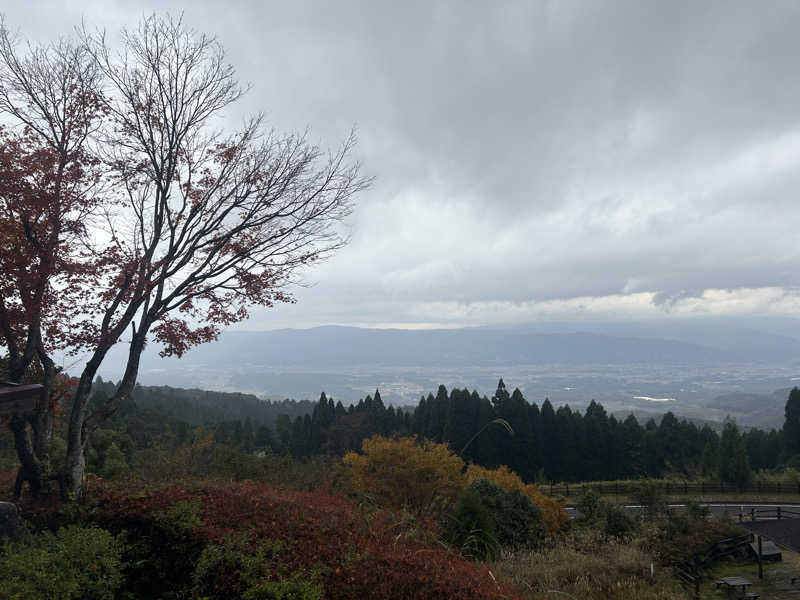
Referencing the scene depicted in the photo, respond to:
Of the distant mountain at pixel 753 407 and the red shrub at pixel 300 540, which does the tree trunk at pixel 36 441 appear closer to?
the red shrub at pixel 300 540

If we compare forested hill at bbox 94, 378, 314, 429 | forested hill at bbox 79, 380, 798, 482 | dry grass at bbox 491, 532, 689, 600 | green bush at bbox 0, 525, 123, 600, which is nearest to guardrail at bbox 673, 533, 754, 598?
dry grass at bbox 491, 532, 689, 600

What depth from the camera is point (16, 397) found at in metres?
4.36

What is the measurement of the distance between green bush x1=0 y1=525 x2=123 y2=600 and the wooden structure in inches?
46.7

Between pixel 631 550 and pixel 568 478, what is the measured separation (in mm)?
30641

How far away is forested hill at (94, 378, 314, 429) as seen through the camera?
5459 centimetres

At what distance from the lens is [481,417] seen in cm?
3744

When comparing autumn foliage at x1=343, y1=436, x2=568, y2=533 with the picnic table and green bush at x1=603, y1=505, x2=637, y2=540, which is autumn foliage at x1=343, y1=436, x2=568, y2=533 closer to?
green bush at x1=603, y1=505, x2=637, y2=540

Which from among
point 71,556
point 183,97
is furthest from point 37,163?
point 71,556

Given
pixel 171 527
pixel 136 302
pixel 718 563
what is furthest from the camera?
pixel 718 563

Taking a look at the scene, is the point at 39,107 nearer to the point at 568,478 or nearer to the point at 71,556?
the point at 71,556

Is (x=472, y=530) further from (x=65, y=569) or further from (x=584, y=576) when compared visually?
(x=65, y=569)

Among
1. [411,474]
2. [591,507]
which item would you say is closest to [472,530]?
[591,507]

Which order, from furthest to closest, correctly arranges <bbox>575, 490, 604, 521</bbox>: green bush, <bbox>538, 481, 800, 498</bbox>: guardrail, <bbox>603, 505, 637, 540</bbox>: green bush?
<bbox>538, 481, 800, 498</bbox>: guardrail < <bbox>575, 490, 604, 521</bbox>: green bush < <bbox>603, 505, 637, 540</bbox>: green bush

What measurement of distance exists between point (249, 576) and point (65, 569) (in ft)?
4.92
